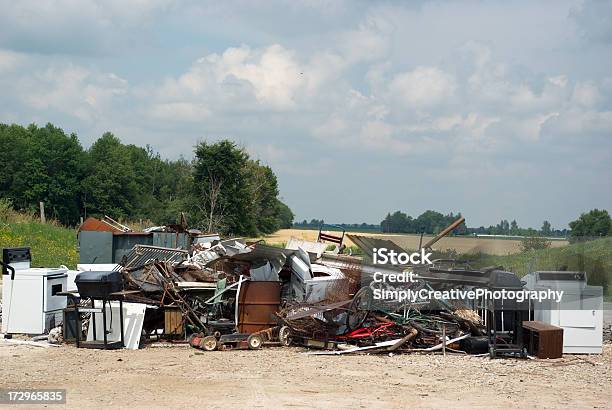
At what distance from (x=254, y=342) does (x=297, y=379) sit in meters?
2.71

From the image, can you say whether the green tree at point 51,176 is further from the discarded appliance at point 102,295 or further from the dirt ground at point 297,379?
the dirt ground at point 297,379

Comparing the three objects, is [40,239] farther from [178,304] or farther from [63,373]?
[63,373]

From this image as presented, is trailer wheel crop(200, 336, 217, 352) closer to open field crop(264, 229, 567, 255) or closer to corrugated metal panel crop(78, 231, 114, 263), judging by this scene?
open field crop(264, 229, 567, 255)

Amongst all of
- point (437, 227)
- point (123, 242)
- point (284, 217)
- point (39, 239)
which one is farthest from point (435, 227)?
point (284, 217)

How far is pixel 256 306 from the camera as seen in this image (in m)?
15.1

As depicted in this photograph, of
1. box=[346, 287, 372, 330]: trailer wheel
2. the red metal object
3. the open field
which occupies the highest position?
the open field

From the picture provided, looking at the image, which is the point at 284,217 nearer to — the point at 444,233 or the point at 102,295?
the point at 444,233

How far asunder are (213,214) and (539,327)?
34.2 meters

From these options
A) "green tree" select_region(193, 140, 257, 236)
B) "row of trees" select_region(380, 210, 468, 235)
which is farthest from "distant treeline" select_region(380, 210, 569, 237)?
"green tree" select_region(193, 140, 257, 236)

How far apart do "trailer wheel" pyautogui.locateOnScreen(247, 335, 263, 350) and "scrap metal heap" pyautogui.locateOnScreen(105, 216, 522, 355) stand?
2 cm

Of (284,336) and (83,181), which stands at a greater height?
(83,181)

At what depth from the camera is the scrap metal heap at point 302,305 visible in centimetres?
1451

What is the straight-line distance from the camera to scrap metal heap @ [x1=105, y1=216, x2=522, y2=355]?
1451 centimetres

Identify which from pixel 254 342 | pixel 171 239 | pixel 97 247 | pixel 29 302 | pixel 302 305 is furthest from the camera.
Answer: pixel 97 247
